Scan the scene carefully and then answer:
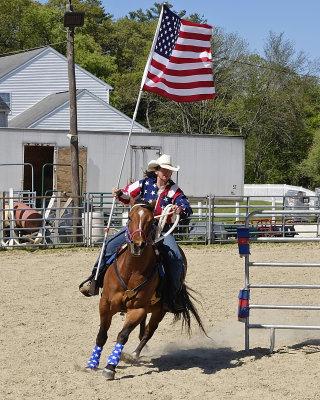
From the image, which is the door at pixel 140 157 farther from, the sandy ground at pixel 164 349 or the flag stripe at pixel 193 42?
the flag stripe at pixel 193 42

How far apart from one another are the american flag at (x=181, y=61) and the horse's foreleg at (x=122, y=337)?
239 cm

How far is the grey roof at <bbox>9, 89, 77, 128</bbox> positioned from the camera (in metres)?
35.3

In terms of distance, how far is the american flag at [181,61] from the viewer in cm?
822

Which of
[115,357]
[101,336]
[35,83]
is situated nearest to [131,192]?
[101,336]

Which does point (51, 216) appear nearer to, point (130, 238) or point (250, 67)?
point (130, 238)

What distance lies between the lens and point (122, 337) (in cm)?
672

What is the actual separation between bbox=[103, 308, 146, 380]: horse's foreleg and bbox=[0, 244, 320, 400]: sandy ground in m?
0.10

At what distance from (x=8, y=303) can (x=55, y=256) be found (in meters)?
5.71

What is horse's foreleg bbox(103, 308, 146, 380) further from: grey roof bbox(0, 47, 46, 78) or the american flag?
grey roof bbox(0, 47, 46, 78)

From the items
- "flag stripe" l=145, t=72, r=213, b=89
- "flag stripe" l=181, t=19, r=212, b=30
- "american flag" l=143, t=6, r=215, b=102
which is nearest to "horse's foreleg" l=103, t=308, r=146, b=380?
"american flag" l=143, t=6, r=215, b=102

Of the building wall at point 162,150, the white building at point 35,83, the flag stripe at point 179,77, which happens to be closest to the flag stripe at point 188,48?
the flag stripe at point 179,77

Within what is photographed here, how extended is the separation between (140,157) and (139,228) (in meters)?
18.4

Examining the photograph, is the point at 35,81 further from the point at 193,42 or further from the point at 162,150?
the point at 193,42

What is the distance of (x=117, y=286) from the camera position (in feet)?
22.3
